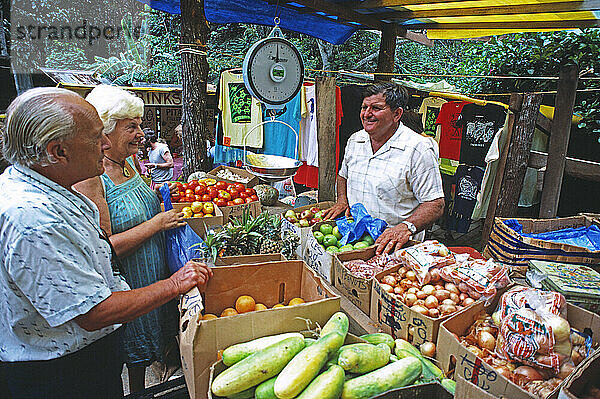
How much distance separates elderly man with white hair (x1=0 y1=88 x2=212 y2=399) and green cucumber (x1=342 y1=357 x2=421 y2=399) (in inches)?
35.2

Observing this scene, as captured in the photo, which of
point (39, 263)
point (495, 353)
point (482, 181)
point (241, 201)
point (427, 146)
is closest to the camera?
point (39, 263)

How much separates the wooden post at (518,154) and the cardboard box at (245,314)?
4064mm

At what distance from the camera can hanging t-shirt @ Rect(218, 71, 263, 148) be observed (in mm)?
6898

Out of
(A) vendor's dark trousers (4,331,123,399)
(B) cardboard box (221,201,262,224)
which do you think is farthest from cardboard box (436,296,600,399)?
(B) cardboard box (221,201,262,224)

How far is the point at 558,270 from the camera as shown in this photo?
2.24 meters

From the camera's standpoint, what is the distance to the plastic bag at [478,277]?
5.90 ft

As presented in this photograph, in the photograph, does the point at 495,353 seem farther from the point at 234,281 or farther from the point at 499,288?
the point at 234,281

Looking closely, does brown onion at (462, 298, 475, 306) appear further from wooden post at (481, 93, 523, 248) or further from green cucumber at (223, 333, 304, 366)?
wooden post at (481, 93, 523, 248)

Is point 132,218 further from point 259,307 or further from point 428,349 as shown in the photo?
point 428,349

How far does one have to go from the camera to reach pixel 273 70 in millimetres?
3594

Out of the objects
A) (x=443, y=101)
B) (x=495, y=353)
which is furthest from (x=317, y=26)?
(x=495, y=353)

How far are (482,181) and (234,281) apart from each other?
5204mm

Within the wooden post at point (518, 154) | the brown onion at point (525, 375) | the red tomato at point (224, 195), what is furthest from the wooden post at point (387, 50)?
the brown onion at point (525, 375)

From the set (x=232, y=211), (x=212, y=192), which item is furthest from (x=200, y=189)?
(x=232, y=211)
